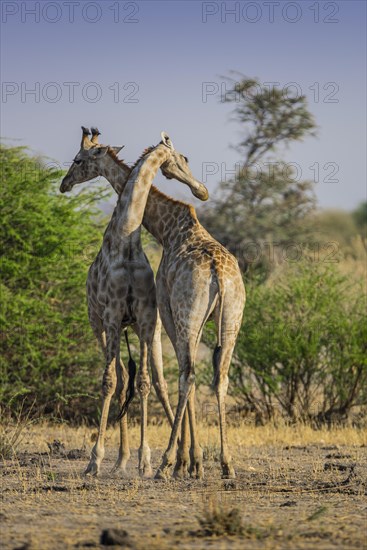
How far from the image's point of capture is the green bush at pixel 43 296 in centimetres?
1394

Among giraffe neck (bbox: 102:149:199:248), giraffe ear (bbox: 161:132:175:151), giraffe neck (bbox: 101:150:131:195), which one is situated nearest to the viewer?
giraffe neck (bbox: 102:149:199:248)

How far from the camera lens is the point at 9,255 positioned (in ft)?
46.5

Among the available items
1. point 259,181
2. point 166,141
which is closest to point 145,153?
point 166,141

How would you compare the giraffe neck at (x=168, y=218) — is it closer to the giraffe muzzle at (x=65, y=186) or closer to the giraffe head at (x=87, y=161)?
the giraffe head at (x=87, y=161)

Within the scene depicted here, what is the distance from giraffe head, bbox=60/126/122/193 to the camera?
10.0 meters

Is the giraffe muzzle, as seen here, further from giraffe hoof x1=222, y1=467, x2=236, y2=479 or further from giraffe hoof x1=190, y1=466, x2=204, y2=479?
giraffe hoof x1=222, y1=467, x2=236, y2=479

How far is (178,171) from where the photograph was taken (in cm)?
955

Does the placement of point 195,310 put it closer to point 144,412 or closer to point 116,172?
point 144,412

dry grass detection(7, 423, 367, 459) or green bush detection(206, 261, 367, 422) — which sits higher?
green bush detection(206, 261, 367, 422)

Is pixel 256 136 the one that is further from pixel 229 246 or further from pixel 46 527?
pixel 46 527

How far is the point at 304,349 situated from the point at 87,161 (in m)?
5.56

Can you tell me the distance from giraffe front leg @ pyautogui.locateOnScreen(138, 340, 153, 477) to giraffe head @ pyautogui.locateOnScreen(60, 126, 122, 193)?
6.54 ft

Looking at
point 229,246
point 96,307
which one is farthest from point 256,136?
point 96,307

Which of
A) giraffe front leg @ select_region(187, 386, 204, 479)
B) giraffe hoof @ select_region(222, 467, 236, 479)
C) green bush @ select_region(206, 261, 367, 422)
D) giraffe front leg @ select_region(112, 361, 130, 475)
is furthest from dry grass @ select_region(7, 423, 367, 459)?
giraffe hoof @ select_region(222, 467, 236, 479)
